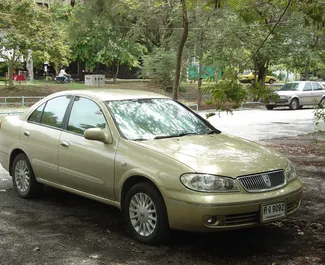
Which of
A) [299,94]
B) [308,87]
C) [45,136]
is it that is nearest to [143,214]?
[45,136]

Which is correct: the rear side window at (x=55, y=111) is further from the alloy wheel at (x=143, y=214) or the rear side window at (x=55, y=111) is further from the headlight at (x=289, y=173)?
the headlight at (x=289, y=173)

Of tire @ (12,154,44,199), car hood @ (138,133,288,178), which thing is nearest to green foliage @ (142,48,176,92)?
tire @ (12,154,44,199)

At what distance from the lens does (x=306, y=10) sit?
7.05 metres

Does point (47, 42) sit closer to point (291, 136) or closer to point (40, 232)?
point (291, 136)

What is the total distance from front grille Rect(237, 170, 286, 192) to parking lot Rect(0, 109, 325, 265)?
634 mm

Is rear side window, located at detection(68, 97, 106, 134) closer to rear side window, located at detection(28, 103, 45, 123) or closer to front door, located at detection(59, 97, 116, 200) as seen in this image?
front door, located at detection(59, 97, 116, 200)

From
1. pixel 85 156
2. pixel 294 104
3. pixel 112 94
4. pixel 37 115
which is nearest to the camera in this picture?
pixel 85 156

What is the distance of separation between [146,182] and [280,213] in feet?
4.45

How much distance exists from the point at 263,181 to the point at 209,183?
0.57 meters

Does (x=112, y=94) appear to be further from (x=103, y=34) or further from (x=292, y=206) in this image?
(x=103, y=34)

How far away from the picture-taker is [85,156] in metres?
5.70

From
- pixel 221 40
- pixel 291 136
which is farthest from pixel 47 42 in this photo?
pixel 291 136

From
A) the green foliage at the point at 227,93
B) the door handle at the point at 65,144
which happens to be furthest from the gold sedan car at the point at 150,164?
the green foliage at the point at 227,93

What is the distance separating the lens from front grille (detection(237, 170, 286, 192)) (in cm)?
478
